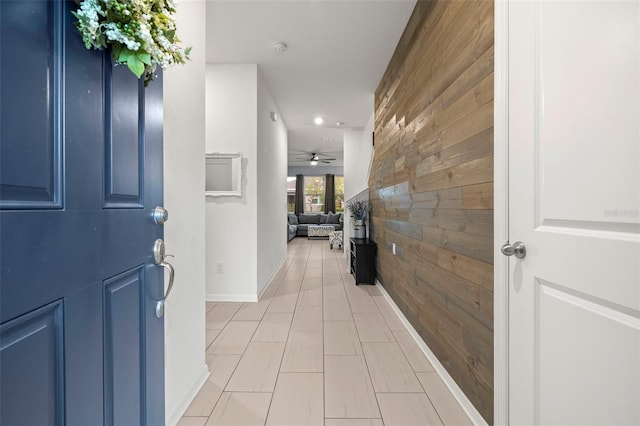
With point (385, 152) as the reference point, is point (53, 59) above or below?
below

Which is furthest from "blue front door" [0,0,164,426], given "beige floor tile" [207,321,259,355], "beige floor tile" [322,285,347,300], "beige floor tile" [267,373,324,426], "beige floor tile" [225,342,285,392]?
"beige floor tile" [322,285,347,300]

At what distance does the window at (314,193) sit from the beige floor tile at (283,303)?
25.1ft

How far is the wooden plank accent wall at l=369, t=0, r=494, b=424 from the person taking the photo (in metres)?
1.30

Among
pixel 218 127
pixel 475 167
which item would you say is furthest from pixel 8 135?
Result: pixel 218 127

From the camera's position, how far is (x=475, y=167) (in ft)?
4.49

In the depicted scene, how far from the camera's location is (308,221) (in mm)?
10000

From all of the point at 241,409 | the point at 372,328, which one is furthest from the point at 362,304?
the point at 241,409

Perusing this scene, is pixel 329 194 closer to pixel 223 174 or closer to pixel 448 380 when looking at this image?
pixel 223 174

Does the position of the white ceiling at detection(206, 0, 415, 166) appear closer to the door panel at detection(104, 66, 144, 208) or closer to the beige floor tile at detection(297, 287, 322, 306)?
the door panel at detection(104, 66, 144, 208)

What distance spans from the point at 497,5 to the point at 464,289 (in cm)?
130

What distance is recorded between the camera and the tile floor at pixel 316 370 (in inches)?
56.4

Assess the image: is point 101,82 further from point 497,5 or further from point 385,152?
point 385,152

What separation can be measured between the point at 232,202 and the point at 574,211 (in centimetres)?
295

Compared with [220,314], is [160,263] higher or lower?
higher
